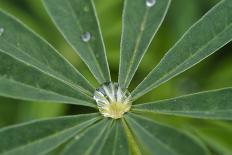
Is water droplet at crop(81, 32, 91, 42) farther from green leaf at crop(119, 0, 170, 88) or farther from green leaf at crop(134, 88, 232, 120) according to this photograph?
green leaf at crop(134, 88, 232, 120)

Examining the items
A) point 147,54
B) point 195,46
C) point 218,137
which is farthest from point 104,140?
point 147,54

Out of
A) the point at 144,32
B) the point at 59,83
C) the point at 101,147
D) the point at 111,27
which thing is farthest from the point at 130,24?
the point at 111,27

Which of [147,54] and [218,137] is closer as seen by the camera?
[218,137]

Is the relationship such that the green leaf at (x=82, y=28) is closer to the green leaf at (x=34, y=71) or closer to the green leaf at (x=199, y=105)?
the green leaf at (x=34, y=71)

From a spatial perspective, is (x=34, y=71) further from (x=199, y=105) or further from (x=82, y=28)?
(x=199, y=105)

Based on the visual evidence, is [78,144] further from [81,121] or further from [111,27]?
[111,27]

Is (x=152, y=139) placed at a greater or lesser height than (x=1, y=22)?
lesser

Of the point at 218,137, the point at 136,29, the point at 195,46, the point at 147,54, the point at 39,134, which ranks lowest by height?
the point at 218,137
